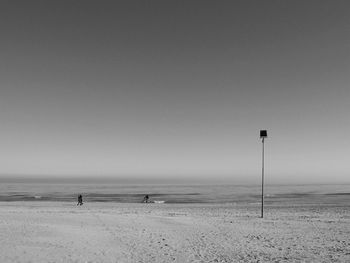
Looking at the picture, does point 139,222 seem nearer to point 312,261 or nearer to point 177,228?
point 177,228

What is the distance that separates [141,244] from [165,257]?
3049 mm

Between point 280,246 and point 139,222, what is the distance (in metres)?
11.8

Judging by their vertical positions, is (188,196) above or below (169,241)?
below

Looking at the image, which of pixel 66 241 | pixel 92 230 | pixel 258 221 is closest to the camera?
pixel 66 241

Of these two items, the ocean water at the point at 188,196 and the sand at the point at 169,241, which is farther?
the ocean water at the point at 188,196

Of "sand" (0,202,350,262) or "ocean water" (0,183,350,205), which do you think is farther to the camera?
"ocean water" (0,183,350,205)

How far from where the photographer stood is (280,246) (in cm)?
1873

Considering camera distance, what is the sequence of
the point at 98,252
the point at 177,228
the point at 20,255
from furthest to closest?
1. the point at 177,228
2. the point at 98,252
3. the point at 20,255

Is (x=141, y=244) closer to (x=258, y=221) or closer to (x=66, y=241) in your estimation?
(x=66, y=241)

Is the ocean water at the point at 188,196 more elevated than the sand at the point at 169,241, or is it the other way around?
the sand at the point at 169,241

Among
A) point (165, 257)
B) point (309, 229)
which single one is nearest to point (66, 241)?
point (165, 257)

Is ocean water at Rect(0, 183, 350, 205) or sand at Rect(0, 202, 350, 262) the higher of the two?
sand at Rect(0, 202, 350, 262)

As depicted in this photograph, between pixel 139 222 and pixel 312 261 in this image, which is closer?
pixel 312 261

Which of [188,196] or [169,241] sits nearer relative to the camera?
[169,241]
